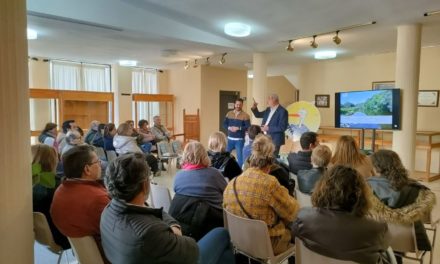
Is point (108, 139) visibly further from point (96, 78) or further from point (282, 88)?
point (282, 88)

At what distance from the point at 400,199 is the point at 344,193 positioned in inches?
32.0

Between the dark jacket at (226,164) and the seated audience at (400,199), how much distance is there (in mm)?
1387

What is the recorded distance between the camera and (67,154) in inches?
83.0

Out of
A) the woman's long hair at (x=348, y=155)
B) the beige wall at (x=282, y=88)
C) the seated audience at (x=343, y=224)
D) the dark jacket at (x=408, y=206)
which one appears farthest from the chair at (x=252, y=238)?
the beige wall at (x=282, y=88)

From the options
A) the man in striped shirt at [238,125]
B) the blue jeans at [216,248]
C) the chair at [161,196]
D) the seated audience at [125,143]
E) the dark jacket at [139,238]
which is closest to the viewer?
the dark jacket at [139,238]

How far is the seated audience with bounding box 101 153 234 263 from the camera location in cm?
138

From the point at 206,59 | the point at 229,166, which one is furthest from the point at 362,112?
the point at 206,59

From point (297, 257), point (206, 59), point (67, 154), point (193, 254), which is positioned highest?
point (206, 59)

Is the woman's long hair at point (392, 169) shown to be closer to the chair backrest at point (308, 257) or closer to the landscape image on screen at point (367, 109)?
the chair backrest at point (308, 257)

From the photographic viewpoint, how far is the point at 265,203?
204 centimetres

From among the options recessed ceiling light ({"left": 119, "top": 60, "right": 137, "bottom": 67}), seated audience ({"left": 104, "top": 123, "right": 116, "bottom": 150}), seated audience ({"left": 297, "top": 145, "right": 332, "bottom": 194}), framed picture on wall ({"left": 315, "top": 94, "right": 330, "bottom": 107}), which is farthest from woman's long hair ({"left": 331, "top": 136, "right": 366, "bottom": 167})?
recessed ceiling light ({"left": 119, "top": 60, "right": 137, "bottom": 67})

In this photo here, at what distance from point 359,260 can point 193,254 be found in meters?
0.78

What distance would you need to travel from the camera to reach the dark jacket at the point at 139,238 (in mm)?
1372

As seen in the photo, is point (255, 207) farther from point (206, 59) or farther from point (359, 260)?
point (206, 59)
